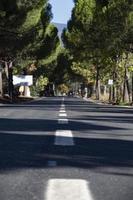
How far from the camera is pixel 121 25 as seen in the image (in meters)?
49.0

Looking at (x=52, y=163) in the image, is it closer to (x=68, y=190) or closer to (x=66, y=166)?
(x=66, y=166)

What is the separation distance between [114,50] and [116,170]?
→ 42.1 metres

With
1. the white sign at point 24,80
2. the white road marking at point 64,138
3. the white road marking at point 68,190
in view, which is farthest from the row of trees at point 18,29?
the white road marking at point 68,190

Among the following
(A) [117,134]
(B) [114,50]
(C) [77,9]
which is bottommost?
(A) [117,134]

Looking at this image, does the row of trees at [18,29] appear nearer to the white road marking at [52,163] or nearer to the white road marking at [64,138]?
the white road marking at [64,138]

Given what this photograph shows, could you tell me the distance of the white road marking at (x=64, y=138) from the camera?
13.3 m

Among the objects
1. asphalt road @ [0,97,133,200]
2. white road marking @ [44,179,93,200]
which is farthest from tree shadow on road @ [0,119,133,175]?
white road marking @ [44,179,93,200]

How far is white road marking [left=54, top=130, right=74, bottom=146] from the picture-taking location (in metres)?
Answer: 13.3

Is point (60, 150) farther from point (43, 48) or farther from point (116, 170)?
point (43, 48)

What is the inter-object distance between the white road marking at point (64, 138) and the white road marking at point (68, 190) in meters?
4.48

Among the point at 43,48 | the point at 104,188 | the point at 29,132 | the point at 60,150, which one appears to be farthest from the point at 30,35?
the point at 104,188

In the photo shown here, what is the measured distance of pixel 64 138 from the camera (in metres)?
14.6

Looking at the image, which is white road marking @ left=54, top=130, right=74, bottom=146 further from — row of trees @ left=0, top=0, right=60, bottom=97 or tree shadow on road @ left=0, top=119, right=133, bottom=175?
row of trees @ left=0, top=0, right=60, bottom=97

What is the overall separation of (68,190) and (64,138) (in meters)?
6.65
